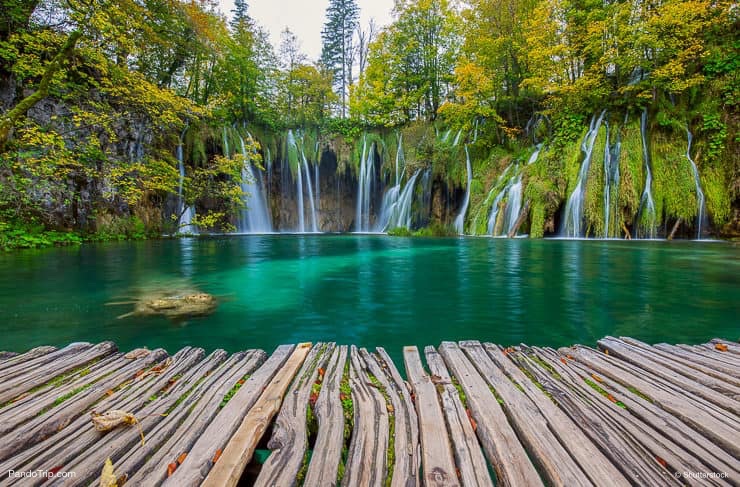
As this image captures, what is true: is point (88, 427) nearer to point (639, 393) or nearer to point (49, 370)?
point (49, 370)

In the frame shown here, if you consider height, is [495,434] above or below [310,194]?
below

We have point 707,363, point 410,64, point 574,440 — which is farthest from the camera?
point 410,64

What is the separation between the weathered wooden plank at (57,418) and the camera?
1336 mm

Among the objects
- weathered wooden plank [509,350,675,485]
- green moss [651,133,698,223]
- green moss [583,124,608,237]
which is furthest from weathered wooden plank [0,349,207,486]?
green moss [651,133,698,223]

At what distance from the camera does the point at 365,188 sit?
24656 mm

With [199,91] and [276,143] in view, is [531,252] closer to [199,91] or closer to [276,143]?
[276,143]

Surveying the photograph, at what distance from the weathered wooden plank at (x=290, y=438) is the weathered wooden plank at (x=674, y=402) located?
179 cm

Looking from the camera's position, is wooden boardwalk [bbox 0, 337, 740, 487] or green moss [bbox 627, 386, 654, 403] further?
green moss [bbox 627, 386, 654, 403]

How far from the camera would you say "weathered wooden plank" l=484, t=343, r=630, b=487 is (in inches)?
45.4

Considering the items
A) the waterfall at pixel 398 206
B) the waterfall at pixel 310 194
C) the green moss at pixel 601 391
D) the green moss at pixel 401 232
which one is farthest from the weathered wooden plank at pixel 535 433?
the waterfall at pixel 310 194

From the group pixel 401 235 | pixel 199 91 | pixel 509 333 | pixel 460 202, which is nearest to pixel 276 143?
pixel 199 91

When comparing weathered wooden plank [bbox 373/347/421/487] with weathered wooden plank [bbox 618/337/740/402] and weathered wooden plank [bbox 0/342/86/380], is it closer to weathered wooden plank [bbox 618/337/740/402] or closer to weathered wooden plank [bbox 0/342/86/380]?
weathered wooden plank [bbox 618/337/740/402]

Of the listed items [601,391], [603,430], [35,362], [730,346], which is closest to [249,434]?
[603,430]

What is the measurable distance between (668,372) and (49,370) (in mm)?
4038
